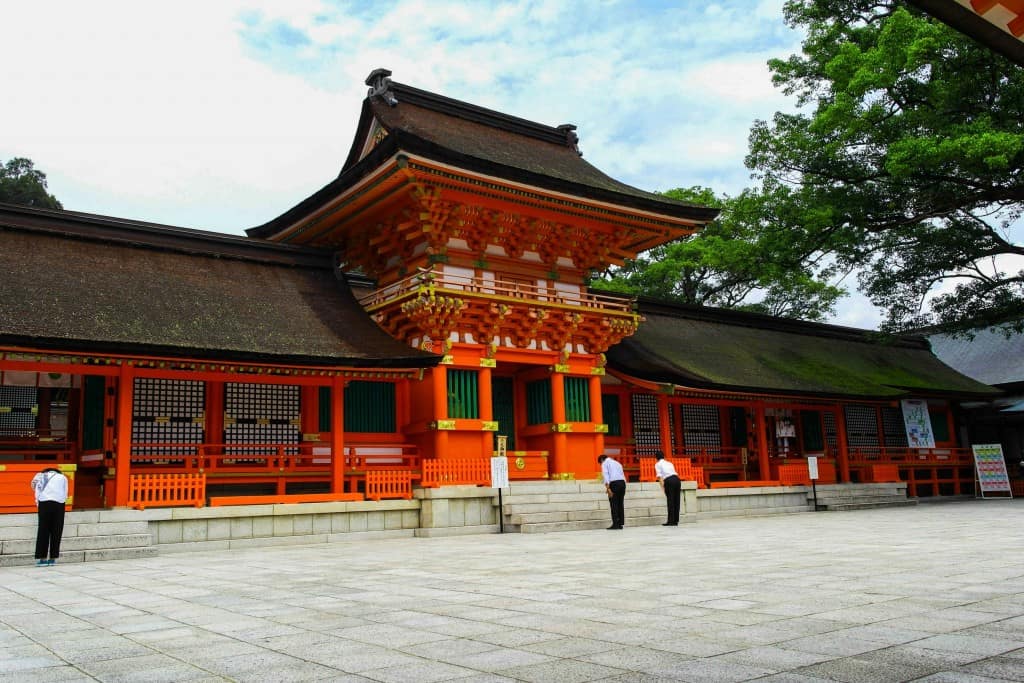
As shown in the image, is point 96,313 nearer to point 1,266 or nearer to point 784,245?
point 1,266

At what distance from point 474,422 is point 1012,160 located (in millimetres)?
16659

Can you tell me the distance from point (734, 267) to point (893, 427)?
803cm

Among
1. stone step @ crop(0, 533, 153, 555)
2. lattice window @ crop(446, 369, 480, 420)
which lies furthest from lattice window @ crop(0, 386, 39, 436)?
lattice window @ crop(446, 369, 480, 420)

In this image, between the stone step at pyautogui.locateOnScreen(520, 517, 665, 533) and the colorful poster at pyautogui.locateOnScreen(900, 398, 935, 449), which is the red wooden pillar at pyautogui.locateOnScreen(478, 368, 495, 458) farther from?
the colorful poster at pyautogui.locateOnScreen(900, 398, 935, 449)

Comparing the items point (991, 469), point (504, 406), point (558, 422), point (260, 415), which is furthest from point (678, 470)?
point (991, 469)

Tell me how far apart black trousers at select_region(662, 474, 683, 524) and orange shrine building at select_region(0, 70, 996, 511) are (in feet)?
10.8

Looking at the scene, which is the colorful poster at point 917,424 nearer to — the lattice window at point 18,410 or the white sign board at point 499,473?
the white sign board at point 499,473

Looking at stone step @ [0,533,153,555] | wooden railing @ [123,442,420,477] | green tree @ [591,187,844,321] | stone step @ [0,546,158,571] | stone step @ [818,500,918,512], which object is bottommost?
stone step @ [818,500,918,512]

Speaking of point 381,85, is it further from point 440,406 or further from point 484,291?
point 440,406

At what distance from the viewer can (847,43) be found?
25.0 m

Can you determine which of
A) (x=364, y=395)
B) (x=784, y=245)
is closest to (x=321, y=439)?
(x=364, y=395)

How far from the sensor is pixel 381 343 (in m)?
17.9

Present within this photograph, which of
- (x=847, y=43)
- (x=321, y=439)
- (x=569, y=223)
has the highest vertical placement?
(x=847, y=43)

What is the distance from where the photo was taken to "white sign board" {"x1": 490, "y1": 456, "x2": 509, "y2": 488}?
16.8 meters
